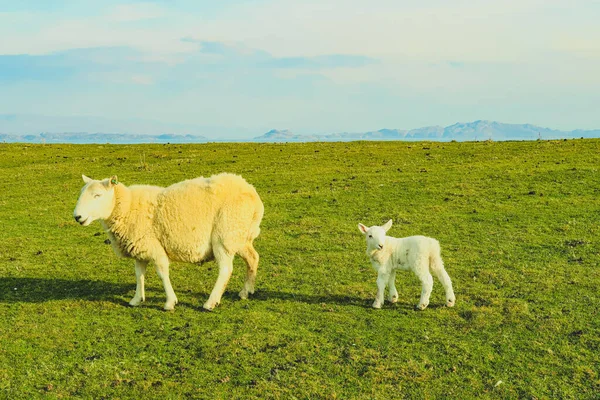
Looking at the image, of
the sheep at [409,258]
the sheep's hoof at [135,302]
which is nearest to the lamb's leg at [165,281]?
the sheep's hoof at [135,302]

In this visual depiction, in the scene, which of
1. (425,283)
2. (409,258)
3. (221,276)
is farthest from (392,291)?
(221,276)

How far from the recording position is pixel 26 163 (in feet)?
118

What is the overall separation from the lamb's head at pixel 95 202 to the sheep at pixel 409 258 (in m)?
5.36

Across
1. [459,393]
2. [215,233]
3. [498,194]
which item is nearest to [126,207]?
[215,233]

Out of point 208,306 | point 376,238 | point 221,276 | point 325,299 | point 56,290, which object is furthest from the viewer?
point 56,290

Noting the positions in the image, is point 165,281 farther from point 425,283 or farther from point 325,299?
point 425,283

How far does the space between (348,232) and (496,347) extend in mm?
9062

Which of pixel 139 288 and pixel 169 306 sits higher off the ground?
pixel 139 288

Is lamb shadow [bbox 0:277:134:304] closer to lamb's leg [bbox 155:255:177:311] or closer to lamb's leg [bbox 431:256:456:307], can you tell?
lamb's leg [bbox 155:255:177:311]

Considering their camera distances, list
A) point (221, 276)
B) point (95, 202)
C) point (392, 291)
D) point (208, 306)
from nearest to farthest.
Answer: point (95, 202), point (208, 306), point (221, 276), point (392, 291)

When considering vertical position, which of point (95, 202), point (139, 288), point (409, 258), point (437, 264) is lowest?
point (139, 288)

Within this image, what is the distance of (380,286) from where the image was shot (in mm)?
10195

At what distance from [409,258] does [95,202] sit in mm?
6486

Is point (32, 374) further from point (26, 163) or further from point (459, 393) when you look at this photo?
point (26, 163)
